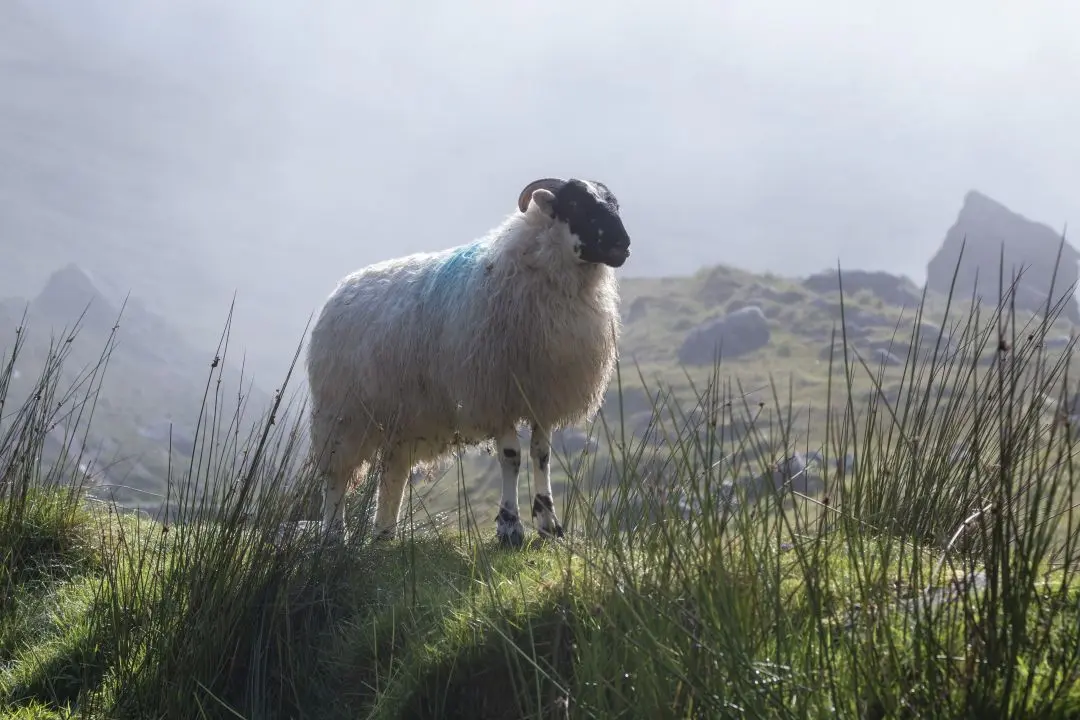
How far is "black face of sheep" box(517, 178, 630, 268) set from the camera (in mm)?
5805

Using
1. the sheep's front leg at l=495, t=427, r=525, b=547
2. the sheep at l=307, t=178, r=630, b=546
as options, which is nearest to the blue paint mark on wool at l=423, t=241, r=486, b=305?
the sheep at l=307, t=178, r=630, b=546

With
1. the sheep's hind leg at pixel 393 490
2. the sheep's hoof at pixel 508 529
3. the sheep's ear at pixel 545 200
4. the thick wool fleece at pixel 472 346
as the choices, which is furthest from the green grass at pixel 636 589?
the sheep's ear at pixel 545 200

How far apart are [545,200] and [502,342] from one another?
3.42ft

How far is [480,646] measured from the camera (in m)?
3.27

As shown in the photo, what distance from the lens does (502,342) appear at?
5.66 metres

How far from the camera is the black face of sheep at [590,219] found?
5.80m

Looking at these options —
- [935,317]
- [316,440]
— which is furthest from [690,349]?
[316,440]

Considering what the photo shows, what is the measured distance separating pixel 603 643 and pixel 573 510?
1.33 ft

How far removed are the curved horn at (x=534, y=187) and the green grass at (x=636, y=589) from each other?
2487 millimetres

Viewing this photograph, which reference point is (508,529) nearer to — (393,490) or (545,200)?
(393,490)

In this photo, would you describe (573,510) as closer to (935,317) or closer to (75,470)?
(75,470)

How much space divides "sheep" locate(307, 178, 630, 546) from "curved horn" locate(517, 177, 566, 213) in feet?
0.03

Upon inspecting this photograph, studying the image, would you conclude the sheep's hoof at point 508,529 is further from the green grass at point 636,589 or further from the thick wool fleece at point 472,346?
the thick wool fleece at point 472,346

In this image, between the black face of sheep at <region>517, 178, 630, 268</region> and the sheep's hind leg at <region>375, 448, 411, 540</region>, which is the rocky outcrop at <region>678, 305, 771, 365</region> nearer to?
the sheep's hind leg at <region>375, 448, 411, 540</region>
